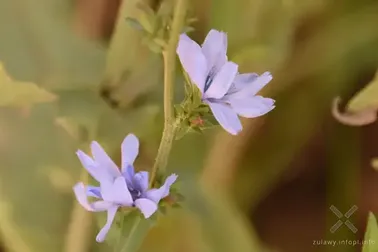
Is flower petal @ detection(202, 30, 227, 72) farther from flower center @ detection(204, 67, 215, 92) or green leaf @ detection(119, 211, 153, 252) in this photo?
green leaf @ detection(119, 211, 153, 252)

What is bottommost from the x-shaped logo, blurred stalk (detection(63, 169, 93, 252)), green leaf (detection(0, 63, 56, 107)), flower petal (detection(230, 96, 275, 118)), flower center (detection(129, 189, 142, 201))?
the x-shaped logo

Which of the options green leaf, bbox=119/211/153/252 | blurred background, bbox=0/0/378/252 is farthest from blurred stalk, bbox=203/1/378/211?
green leaf, bbox=119/211/153/252

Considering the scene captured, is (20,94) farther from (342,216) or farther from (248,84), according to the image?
(342,216)

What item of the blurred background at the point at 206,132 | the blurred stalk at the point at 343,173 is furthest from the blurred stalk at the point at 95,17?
the blurred stalk at the point at 343,173

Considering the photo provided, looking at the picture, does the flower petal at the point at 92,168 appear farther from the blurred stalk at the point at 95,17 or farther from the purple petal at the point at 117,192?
the blurred stalk at the point at 95,17

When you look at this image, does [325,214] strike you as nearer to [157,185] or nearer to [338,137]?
[338,137]

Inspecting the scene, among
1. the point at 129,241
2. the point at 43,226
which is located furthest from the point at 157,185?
the point at 43,226
